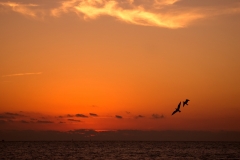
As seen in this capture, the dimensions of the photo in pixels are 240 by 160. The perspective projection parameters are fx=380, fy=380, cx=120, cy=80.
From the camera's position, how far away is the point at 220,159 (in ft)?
290

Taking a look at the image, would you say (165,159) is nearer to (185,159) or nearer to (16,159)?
(185,159)

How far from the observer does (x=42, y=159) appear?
84500mm

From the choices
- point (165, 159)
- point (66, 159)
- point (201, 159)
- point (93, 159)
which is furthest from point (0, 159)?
point (201, 159)

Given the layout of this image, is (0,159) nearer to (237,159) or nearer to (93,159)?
(93,159)

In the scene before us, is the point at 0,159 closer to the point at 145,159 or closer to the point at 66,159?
the point at 66,159

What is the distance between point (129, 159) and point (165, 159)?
804 centimetres

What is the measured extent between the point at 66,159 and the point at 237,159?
1564 inches

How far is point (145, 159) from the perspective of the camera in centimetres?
8394

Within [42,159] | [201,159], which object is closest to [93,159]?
[42,159]

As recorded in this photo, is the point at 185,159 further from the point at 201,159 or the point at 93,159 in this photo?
the point at 93,159

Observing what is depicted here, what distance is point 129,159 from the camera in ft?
280

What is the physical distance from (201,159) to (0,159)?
45.2 m

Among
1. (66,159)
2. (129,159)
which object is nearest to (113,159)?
(129,159)

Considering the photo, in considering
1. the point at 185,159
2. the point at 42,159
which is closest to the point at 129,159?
the point at 185,159
